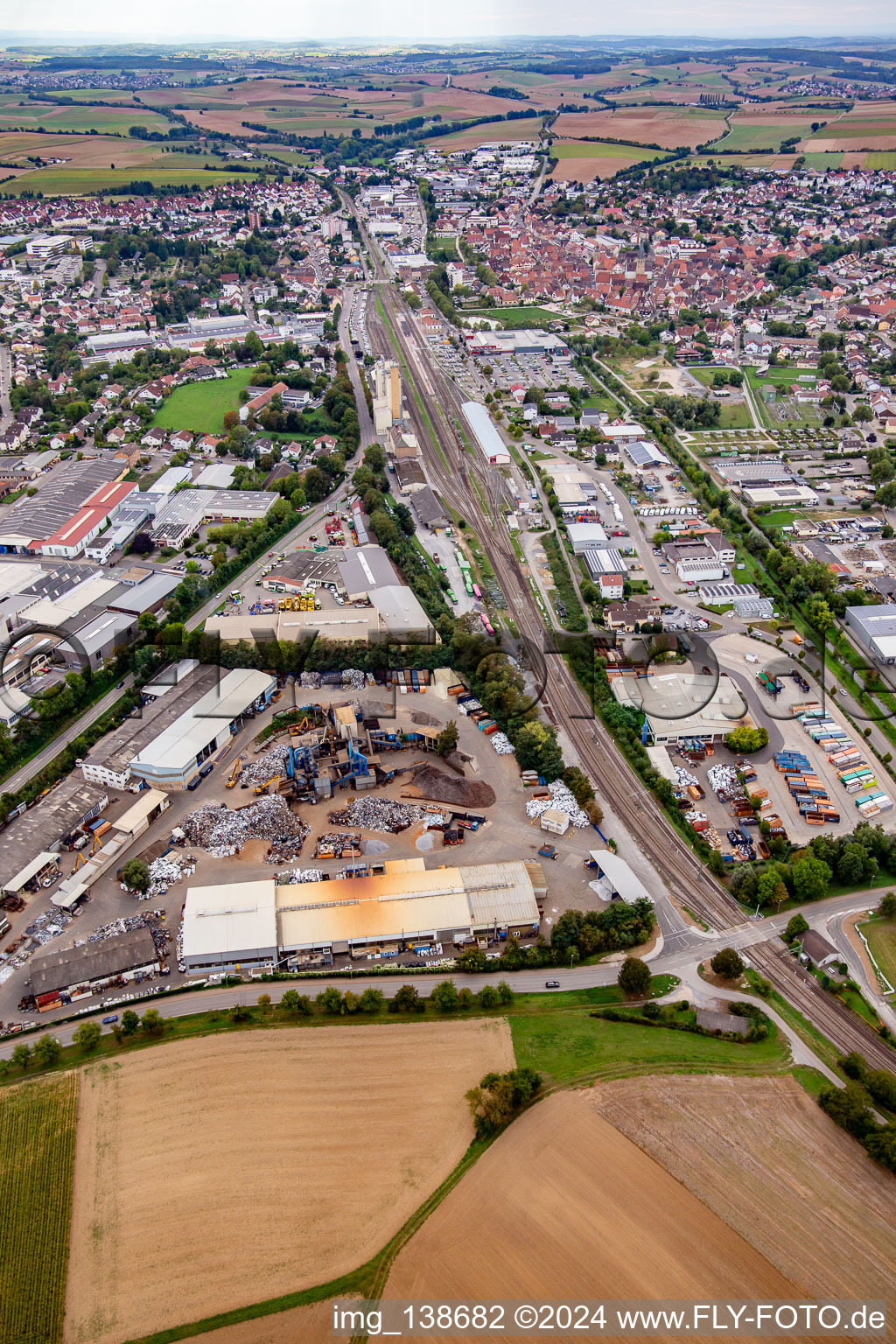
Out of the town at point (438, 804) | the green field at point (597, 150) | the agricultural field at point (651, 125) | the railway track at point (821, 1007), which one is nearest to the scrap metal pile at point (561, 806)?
the town at point (438, 804)

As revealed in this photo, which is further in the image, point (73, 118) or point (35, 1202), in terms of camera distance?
point (73, 118)

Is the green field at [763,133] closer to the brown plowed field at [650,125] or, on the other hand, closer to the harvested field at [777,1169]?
the brown plowed field at [650,125]

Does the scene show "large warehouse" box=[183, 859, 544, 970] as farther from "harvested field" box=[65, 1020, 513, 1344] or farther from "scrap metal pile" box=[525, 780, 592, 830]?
"scrap metal pile" box=[525, 780, 592, 830]

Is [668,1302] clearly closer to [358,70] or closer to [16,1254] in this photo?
[16,1254]

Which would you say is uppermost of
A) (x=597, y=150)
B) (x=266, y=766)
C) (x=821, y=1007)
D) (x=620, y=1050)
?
(x=597, y=150)

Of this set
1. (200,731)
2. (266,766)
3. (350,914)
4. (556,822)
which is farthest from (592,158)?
(350,914)

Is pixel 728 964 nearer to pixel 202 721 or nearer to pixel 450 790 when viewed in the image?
pixel 450 790

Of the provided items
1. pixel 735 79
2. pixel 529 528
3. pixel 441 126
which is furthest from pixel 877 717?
pixel 735 79
